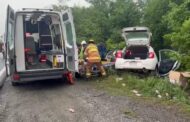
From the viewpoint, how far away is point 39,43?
13.3m

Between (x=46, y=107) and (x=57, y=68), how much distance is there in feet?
9.08

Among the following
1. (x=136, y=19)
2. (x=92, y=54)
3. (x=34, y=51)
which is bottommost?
(x=92, y=54)

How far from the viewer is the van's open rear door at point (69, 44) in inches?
430

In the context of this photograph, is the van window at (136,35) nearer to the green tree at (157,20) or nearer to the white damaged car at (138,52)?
the white damaged car at (138,52)

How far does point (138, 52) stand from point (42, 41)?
3781 mm

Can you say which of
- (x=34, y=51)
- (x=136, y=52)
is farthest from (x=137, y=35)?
(x=34, y=51)

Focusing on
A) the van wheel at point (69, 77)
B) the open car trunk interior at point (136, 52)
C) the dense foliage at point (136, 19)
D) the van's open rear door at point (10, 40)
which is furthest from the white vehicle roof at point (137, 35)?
the van's open rear door at point (10, 40)

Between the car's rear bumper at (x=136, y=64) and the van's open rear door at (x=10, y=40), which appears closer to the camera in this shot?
the van's open rear door at (x=10, y=40)

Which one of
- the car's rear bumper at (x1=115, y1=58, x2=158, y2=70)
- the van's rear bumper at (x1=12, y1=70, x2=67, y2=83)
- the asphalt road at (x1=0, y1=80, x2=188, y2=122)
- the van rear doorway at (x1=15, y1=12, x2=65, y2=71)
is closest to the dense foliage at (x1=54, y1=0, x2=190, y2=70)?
the car's rear bumper at (x1=115, y1=58, x2=158, y2=70)

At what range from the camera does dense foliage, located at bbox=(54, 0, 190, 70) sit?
13336 mm

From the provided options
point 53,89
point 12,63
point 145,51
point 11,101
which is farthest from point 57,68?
point 145,51

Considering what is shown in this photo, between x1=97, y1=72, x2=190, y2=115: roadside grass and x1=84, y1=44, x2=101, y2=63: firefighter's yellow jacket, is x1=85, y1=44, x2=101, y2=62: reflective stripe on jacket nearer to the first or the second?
x1=84, y1=44, x2=101, y2=63: firefighter's yellow jacket

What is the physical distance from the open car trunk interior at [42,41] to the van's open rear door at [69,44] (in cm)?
43

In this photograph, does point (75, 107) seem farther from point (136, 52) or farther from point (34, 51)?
point (136, 52)
